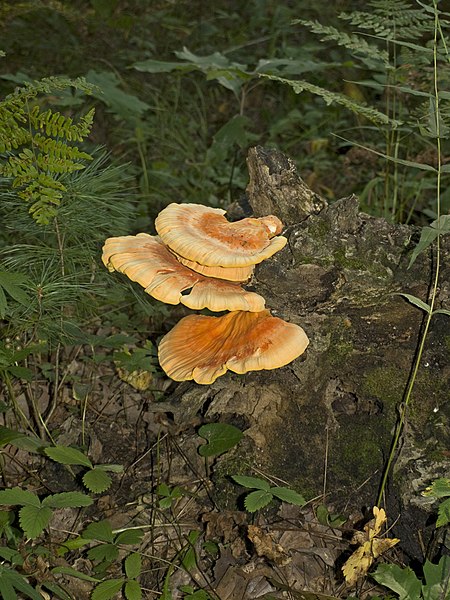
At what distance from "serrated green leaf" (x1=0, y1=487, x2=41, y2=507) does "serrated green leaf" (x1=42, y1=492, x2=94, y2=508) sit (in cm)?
5

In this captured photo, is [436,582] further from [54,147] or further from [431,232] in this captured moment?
[54,147]

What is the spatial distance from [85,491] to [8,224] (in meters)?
1.56

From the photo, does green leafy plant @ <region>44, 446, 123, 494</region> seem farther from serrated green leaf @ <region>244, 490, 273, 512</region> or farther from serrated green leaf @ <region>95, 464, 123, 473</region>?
serrated green leaf @ <region>244, 490, 273, 512</region>

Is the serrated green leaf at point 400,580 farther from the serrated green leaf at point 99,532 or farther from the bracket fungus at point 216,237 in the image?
the bracket fungus at point 216,237

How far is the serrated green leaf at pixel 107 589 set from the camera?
3090mm

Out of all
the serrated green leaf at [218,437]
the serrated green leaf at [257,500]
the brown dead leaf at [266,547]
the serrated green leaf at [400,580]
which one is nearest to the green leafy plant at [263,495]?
the serrated green leaf at [257,500]

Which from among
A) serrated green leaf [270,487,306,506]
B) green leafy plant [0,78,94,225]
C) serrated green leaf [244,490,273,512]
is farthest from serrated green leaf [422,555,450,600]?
green leafy plant [0,78,94,225]

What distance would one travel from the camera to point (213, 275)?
10.2 feet

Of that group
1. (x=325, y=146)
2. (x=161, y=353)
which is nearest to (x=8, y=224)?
(x=161, y=353)

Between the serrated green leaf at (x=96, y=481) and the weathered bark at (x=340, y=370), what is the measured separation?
0.54m

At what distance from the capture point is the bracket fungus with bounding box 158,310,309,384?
3.13 metres

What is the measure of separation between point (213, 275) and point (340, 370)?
95cm

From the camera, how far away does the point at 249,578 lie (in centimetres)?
331

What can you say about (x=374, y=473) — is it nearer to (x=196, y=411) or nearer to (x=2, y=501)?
(x=196, y=411)
